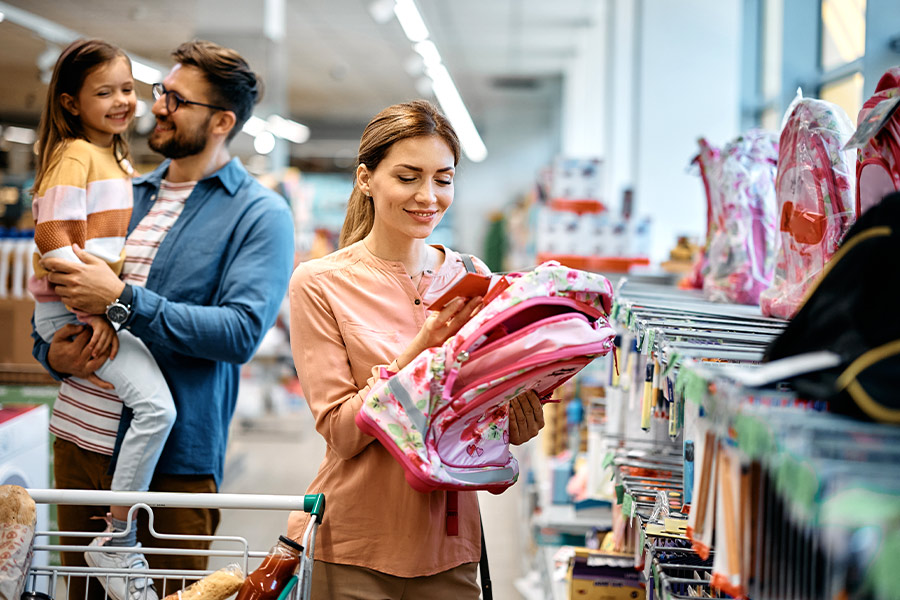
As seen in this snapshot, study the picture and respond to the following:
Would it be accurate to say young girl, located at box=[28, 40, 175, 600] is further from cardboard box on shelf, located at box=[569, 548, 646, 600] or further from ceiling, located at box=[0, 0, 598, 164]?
ceiling, located at box=[0, 0, 598, 164]

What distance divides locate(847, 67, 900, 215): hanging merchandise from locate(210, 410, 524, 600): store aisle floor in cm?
333

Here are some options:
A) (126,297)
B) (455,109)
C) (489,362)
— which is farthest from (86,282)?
(455,109)

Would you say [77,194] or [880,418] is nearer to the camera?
[880,418]

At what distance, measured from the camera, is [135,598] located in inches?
76.4

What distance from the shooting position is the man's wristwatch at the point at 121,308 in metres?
2.24

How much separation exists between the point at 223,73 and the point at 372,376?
1.25 meters

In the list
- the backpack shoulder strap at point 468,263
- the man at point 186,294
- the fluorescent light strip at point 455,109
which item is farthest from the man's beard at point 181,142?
the fluorescent light strip at point 455,109

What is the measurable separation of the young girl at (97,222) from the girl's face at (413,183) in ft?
2.88

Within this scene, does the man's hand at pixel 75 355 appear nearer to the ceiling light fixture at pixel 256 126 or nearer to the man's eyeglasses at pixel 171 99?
the man's eyeglasses at pixel 171 99

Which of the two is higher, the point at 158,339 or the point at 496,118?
the point at 496,118

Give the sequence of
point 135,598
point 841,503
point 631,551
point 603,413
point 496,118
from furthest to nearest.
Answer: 1. point 496,118
2. point 603,413
3. point 631,551
4. point 135,598
5. point 841,503

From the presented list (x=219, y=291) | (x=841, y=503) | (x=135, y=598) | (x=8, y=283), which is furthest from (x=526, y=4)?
(x=841, y=503)

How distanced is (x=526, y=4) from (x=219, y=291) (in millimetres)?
8478

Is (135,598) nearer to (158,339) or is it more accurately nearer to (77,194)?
(158,339)
